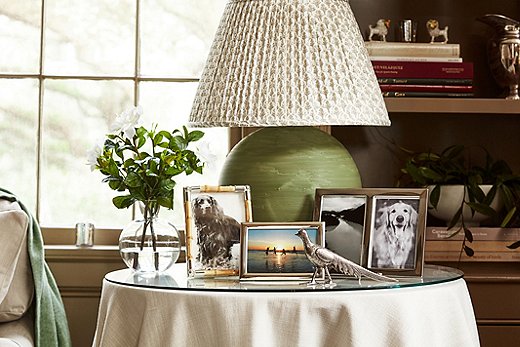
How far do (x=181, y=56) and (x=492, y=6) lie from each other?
3.47ft

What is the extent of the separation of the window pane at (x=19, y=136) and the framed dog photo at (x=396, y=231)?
1.43m

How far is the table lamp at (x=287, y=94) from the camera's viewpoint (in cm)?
194

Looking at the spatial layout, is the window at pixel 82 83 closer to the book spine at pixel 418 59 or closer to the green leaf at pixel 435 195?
the book spine at pixel 418 59

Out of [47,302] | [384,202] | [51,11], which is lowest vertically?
[47,302]

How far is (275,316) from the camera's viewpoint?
1681 mm

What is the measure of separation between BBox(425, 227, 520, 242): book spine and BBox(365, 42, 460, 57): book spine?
1.75ft

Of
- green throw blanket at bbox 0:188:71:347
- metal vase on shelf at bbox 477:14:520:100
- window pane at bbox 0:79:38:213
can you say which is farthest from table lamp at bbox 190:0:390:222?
window pane at bbox 0:79:38:213

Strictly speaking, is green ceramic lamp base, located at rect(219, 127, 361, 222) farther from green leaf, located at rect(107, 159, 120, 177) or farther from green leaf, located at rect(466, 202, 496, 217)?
green leaf, located at rect(466, 202, 496, 217)

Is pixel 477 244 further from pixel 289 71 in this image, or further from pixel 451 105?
pixel 289 71

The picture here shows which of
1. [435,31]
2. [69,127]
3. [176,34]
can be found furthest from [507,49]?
[69,127]

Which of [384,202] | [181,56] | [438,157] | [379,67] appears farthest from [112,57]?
[384,202]

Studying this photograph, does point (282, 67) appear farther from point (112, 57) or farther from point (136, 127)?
point (112, 57)

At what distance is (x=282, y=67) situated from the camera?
1.96 meters

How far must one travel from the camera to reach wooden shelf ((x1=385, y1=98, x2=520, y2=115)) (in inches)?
106
